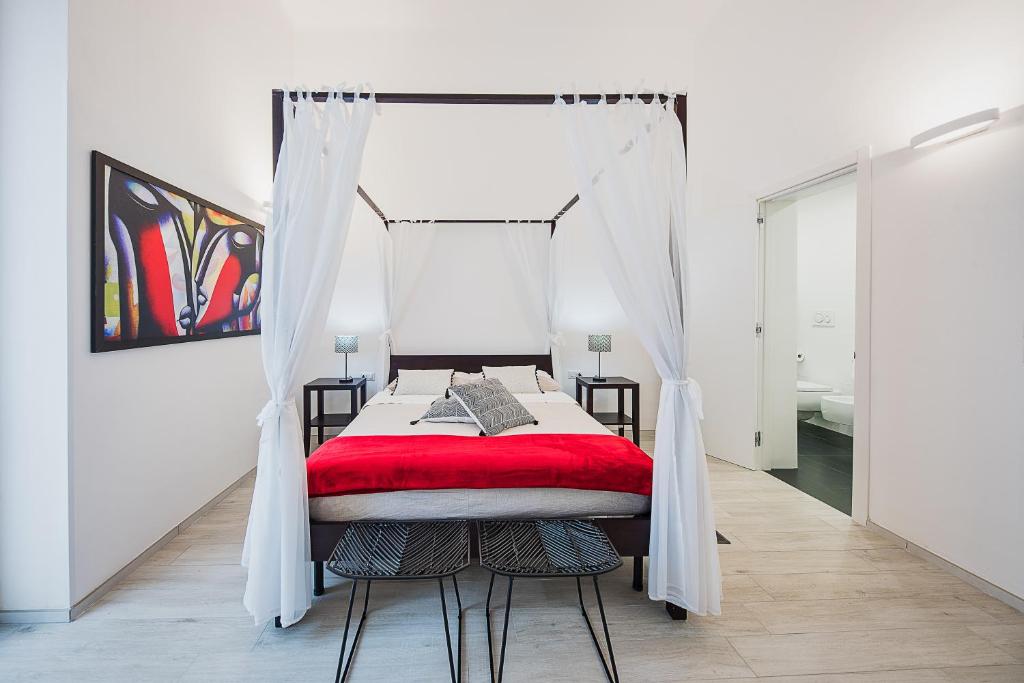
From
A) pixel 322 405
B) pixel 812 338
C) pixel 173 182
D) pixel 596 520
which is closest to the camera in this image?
pixel 596 520

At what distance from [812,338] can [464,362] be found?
4.44m

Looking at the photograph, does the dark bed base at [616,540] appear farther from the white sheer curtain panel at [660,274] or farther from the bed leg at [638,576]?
the white sheer curtain panel at [660,274]

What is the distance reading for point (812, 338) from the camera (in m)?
6.22

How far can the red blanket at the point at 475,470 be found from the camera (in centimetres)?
225

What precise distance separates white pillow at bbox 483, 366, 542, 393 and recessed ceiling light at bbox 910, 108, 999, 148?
3.21m

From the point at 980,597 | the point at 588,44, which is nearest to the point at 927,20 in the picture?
the point at 588,44

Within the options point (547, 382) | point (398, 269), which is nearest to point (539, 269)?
point (547, 382)

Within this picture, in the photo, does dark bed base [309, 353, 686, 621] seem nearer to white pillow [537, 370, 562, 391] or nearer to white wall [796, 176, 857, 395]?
white pillow [537, 370, 562, 391]

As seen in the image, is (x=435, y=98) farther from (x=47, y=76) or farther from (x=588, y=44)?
(x=588, y=44)

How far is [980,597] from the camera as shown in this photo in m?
2.29

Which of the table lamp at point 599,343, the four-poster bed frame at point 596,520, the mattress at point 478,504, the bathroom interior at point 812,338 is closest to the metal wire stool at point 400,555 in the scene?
the mattress at point 478,504

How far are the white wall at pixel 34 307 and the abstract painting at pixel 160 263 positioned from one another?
16 cm

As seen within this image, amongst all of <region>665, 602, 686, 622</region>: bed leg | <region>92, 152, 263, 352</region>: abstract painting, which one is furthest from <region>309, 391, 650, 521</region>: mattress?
<region>92, 152, 263, 352</region>: abstract painting

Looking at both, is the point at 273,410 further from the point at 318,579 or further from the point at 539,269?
the point at 539,269
